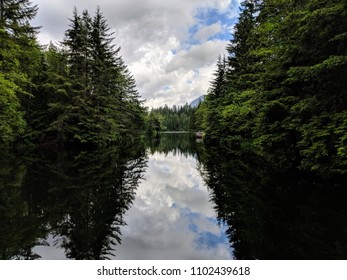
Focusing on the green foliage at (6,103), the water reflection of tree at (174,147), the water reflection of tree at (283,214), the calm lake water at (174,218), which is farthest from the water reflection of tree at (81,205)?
the water reflection of tree at (174,147)

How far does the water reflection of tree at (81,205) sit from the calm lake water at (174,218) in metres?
0.03

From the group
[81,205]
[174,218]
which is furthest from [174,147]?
[174,218]

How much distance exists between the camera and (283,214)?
7.47m

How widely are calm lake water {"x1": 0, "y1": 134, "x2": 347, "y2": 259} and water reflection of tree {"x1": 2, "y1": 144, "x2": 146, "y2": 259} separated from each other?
26 millimetres

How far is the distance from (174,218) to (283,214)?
309 cm

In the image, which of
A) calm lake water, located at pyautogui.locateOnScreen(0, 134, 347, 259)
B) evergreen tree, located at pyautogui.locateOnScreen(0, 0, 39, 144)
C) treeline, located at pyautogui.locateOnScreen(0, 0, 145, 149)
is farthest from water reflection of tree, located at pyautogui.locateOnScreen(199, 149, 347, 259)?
treeline, located at pyautogui.locateOnScreen(0, 0, 145, 149)

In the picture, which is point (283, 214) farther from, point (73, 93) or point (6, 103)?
point (73, 93)

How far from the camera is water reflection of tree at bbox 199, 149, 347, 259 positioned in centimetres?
536

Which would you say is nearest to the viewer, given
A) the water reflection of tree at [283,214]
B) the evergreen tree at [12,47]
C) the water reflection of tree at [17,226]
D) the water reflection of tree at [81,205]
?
the water reflection of tree at [283,214]

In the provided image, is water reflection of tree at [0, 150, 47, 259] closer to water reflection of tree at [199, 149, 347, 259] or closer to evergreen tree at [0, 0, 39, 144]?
water reflection of tree at [199, 149, 347, 259]

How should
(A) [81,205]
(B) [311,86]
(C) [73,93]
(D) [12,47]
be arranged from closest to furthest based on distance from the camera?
(A) [81,205], (B) [311,86], (D) [12,47], (C) [73,93]

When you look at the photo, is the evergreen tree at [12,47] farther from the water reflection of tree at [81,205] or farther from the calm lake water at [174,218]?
the calm lake water at [174,218]

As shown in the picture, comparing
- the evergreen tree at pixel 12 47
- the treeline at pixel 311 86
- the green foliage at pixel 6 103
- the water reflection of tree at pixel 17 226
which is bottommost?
the water reflection of tree at pixel 17 226

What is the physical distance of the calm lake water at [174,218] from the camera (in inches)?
220
